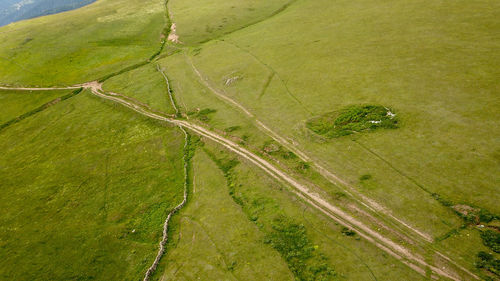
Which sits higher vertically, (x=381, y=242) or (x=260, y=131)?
(x=260, y=131)

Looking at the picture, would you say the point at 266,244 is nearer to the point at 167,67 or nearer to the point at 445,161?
the point at 445,161

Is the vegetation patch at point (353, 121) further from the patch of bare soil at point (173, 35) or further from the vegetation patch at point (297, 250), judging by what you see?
the patch of bare soil at point (173, 35)

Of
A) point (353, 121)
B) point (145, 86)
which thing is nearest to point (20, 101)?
point (145, 86)

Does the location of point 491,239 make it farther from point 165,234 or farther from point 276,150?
point 165,234

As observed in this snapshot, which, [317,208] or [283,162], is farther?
[283,162]

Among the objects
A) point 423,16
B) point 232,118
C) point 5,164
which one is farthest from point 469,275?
point 5,164

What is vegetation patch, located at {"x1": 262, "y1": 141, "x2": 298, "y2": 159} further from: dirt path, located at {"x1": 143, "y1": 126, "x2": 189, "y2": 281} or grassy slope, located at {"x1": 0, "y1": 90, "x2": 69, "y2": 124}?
Result: grassy slope, located at {"x1": 0, "y1": 90, "x2": 69, "y2": 124}
